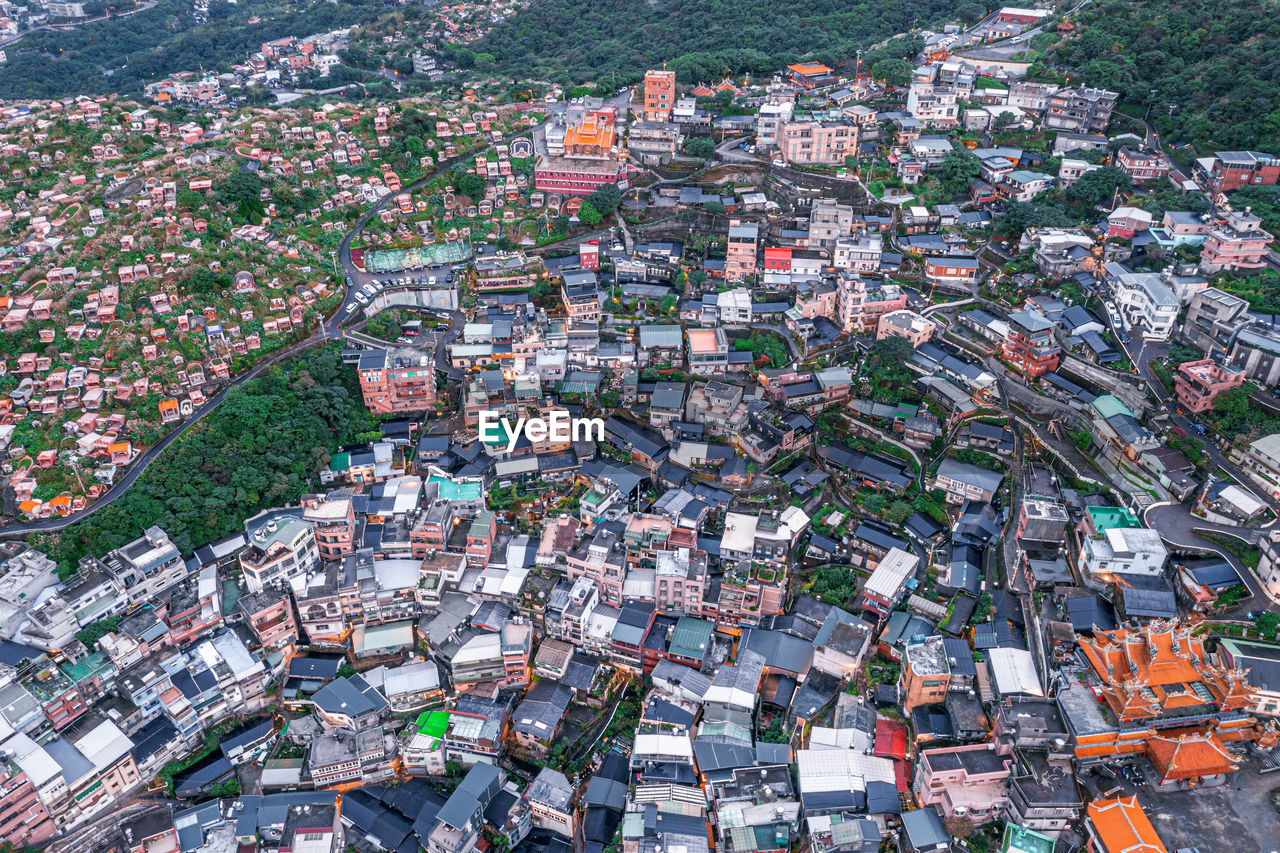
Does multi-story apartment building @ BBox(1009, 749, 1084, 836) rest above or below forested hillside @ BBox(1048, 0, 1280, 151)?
below

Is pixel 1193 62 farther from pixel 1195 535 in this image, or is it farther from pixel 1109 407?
pixel 1195 535

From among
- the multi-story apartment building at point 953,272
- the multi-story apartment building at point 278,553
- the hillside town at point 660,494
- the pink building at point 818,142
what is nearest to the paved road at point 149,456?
the hillside town at point 660,494

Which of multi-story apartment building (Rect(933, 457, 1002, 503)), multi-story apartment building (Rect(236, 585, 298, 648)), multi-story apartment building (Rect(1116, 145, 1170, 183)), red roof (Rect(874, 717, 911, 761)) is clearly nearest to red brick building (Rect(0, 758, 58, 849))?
multi-story apartment building (Rect(236, 585, 298, 648))

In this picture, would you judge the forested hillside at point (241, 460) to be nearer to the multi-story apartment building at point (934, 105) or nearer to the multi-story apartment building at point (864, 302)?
the multi-story apartment building at point (864, 302)

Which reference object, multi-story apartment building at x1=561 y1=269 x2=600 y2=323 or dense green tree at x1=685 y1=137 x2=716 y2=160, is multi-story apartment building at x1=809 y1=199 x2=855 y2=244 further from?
multi-story apartment building at x1=561 y1=269 x2=600 y2=323

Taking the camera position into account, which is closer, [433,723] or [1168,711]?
[1168,711]

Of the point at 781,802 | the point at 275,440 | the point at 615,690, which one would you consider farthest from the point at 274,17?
the point at 781,802

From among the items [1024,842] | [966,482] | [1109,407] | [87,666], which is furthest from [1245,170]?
[87,666]

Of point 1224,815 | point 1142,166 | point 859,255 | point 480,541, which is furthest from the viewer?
point 1142,166
